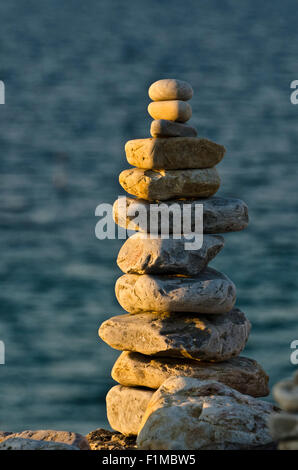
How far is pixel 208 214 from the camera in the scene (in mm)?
8375

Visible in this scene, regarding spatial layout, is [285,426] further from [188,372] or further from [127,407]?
[127,407]

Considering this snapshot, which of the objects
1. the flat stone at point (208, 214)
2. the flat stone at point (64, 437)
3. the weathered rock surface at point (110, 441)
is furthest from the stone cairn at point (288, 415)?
the flat stone at point (208, 214)

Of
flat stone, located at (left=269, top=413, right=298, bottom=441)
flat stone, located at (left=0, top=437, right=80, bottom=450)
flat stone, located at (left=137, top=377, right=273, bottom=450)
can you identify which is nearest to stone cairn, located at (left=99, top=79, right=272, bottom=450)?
flat stone, located at (left=137, top=377, right=273, bottom=450)

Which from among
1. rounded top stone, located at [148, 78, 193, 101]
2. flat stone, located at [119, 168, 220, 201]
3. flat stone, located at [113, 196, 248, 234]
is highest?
rounded top stone, located at [148, 78, 193, 101]

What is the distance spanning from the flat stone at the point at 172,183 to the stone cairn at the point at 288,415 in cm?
301

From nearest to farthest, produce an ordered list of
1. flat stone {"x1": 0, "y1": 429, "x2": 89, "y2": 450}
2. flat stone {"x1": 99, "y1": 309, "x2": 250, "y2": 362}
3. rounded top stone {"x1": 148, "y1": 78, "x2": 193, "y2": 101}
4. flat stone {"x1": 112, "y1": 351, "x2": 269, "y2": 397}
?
flat stone {"x1": 0, "y1": 429, "x2": 89, "y2": 450} < flat stone {"x1": 99, "y1": 309, "x2": 250, "y2": 362} < flat stone {"x1": 112, "y1": 351, "x2": 269, "y2": 397} < rounded top stone {"x1": 148, "y1": 78, "x2": 193, "y2": 101}

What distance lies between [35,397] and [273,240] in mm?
9498

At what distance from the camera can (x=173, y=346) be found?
812 centimetres

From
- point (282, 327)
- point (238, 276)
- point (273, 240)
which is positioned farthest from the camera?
point (273, 240)

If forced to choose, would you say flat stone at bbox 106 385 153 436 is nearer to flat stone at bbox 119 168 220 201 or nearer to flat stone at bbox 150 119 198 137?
flat stone at bbox 119 168 220 201

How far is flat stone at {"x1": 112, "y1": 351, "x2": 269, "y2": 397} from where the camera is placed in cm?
827

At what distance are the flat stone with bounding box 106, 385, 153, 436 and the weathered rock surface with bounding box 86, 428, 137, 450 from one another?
0.07m

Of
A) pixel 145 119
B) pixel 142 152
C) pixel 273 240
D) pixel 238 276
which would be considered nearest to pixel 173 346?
pixel 142 152
